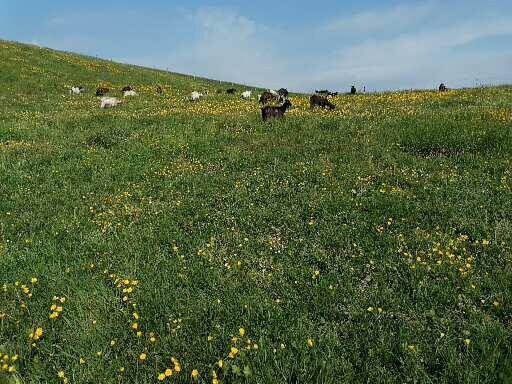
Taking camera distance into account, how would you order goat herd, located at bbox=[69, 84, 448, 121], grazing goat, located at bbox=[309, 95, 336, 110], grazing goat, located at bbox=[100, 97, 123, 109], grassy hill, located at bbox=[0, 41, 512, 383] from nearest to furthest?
grassy hill, located at bbox=[0, 41, 512, 383] < goat herd, located at bbox=[69, 84, 448, 121] < grazing goat, located at bbox=[309, 95, 336, 110] < grazing goat, located at bbox=[100, 97, 123, 109]

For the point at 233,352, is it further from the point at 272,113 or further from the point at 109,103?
the point at 109,103

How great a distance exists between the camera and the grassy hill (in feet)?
22.9

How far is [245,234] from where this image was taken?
35.0 ft

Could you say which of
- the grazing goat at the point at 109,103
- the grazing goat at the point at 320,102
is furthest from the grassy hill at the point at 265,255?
the grazing goat at the point at 109,103

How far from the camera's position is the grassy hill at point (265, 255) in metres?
6.99

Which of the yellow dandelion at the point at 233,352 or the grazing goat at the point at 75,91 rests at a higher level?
the grazing goat at the point at 75,91

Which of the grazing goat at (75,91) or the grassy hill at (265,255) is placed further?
the grazing goat at (75,91)

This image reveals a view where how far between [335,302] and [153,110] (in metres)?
19.8

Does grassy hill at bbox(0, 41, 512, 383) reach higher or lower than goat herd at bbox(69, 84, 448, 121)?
lower

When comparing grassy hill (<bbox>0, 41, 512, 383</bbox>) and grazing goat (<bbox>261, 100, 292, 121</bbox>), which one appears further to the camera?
grazing goat (<bbox>261, 100, 292, 121</bbox>)

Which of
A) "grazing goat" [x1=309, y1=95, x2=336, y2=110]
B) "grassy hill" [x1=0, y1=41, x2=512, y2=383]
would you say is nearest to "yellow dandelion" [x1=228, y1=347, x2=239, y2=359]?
"grassy hill" [x1=0, y1=41, x2=512, y2=383]

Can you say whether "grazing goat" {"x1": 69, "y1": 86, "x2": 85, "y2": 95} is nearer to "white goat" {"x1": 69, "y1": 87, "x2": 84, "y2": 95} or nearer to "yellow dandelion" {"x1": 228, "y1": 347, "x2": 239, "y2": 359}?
"white goat" {"x1": 69, "y1": 87, "x2": 84, "y2": 95}

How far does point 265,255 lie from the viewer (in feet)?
32.0

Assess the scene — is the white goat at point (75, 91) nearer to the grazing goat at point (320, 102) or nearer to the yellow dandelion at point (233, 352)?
the grazing goat at point (320, 102)
